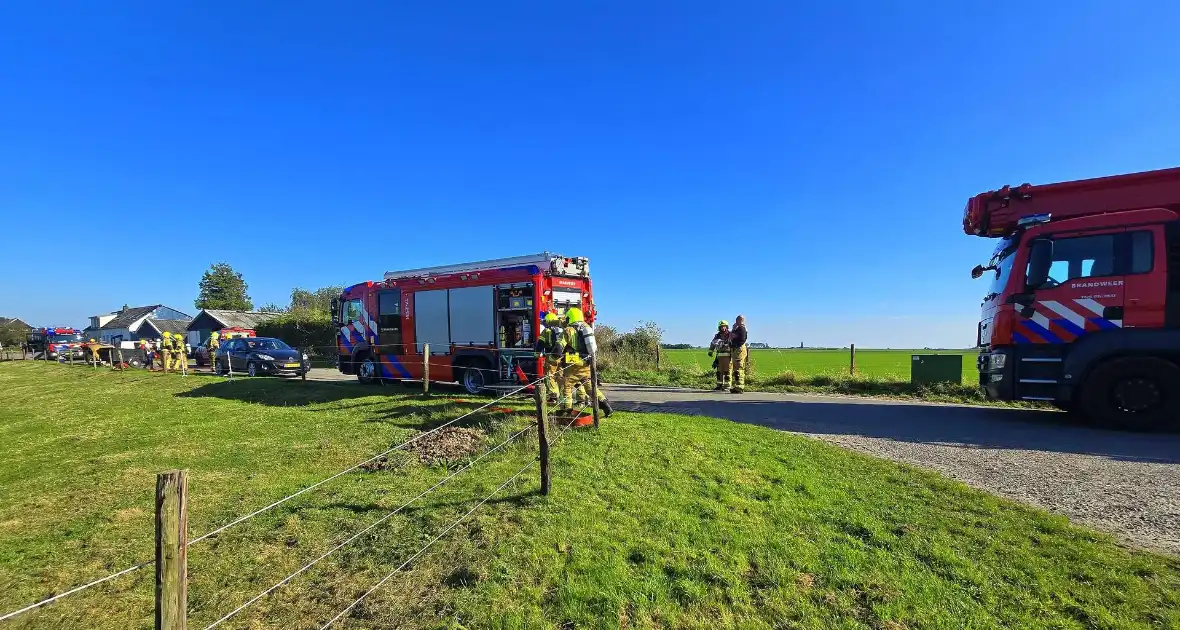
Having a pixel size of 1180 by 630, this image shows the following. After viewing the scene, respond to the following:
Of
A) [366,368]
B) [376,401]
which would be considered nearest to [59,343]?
[366,368]

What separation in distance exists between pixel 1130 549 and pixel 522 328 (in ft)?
31.5

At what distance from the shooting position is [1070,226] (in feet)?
26.4

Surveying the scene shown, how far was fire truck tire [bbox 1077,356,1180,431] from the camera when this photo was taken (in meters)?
7.52

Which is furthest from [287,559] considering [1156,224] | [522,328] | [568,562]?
[1156,224]

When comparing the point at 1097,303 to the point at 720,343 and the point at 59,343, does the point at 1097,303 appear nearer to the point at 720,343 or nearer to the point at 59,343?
the point at 720,343

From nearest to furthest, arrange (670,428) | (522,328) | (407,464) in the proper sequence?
(407,464) < (670,428) < (522,328)

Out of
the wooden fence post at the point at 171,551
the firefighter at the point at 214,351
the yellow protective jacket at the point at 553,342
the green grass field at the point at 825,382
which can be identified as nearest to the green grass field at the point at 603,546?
the wooden fence post at the point at 171,551

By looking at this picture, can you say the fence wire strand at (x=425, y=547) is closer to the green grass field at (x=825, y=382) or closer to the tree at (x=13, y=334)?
the green grass field at (x=825, y=382)

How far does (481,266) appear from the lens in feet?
40.1

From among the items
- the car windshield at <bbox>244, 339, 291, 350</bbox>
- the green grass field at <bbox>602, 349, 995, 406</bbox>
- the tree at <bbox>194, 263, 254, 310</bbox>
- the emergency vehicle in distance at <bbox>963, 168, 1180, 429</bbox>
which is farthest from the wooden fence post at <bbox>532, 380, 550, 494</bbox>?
the tree at <bbox>194, 263, 254, 310</bbox>

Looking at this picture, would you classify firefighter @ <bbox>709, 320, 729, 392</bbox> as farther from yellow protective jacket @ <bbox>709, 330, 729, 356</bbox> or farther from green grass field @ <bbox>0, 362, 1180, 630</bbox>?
green grass field @ <bbox>0, 362, 1180, 630</bbox>

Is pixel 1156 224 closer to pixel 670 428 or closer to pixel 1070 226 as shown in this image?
pixel 1070 226

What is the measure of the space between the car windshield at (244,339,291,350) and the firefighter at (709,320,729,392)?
17.4 metres

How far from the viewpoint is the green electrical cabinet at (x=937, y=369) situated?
13.0 m
